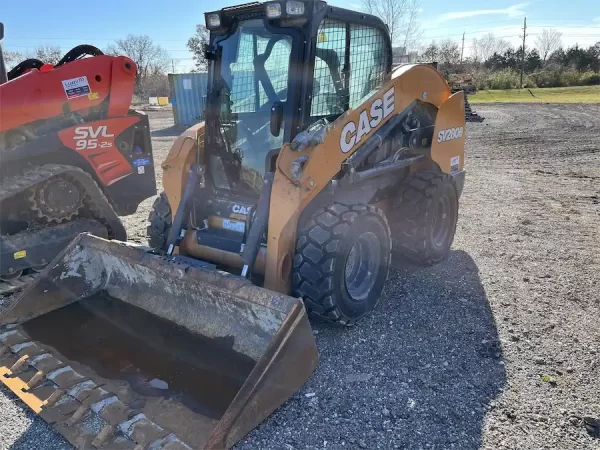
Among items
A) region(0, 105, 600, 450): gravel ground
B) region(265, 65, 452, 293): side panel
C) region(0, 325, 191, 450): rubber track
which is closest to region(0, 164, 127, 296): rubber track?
region(0, 105, 600, 450): gravel ground

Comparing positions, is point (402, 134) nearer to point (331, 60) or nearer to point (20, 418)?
point (331, 60)

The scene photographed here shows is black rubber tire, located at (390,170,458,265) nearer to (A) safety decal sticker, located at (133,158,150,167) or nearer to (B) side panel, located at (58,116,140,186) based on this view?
(A) safety decal sticker, located at (133,158,150,167)

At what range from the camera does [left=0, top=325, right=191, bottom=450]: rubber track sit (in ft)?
8.31

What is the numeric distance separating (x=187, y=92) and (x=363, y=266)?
1629 centimetres

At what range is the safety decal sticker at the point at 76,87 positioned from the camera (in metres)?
5.04

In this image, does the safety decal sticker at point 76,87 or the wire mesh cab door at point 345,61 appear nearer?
the wire mesh cab door at point 345,61

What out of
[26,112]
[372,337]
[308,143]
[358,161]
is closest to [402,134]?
[358,161]

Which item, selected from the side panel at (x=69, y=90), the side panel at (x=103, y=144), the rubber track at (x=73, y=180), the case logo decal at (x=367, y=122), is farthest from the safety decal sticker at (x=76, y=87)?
the case logo decal at (x=367, y=122)

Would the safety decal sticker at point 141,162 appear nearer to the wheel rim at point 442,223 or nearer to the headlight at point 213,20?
the headlight at point 213,20

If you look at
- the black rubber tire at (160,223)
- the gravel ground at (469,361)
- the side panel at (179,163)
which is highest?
the side panel at (179,163)

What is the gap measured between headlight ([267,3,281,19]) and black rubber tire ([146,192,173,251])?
1785 mm

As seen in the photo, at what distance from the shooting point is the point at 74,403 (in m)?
2.79

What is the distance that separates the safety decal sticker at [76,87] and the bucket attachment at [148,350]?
1847mm

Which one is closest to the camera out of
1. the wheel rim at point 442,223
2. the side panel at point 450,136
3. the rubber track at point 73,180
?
the rubber track at point 73,180
